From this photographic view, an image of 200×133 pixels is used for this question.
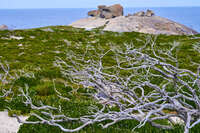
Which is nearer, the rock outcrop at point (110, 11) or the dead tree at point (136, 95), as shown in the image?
the dead tree at point (136, 95)

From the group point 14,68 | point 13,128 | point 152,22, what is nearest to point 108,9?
point 152,22

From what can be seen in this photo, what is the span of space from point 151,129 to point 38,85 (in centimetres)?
567

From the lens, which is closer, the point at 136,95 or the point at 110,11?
the point at 136,95

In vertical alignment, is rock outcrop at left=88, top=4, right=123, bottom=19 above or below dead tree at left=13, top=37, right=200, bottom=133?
below

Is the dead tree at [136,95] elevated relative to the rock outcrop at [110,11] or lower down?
elevated

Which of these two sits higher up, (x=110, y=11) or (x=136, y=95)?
(x=136, y=95)

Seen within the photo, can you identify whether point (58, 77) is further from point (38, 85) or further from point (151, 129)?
point (151, 129)

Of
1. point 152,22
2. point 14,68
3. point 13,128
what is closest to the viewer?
point 13,128

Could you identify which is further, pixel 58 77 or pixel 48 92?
pixel 58 77

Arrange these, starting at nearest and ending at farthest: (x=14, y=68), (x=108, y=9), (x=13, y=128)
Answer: (x=13, y=128), (x=14, y=68), (x=108, y=9)

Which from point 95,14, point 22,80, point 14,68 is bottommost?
point 95,14

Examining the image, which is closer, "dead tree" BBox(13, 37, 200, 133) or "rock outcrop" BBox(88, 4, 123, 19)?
"dead tree" BBox(13, 37, 200, 133)

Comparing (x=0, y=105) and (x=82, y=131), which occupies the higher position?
(x=82, y=131)

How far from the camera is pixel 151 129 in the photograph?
217 inches
